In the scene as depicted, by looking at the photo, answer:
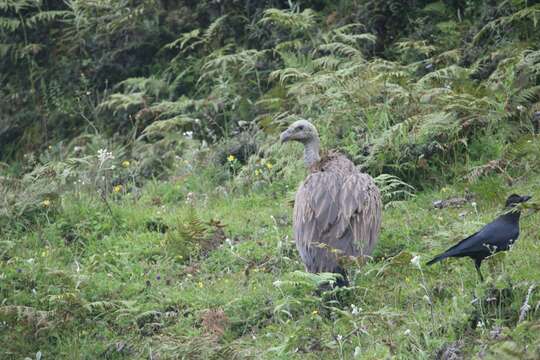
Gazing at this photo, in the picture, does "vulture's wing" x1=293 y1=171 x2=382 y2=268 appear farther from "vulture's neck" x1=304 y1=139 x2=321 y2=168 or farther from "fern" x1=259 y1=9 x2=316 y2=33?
"fern" x1=259 y1=9 x2=316 y2=33

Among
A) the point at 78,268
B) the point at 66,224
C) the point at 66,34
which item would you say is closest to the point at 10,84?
the point at 66,34

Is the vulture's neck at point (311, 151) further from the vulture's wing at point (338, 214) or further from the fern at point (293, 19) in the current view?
the fern at point (293, 19)

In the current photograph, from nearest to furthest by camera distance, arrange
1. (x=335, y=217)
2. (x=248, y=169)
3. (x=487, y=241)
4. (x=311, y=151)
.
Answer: (x=487, y=241) → (x=335, y=217) → (x=311, y=151) → (x=248, y=169)

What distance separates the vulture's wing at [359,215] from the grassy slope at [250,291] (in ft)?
0.88

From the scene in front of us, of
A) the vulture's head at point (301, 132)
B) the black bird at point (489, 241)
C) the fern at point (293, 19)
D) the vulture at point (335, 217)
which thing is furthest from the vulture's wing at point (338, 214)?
the fern at point (293, 19)

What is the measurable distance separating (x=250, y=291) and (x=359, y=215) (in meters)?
1.22

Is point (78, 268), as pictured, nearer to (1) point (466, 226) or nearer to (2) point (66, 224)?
(2) point (66, 224)

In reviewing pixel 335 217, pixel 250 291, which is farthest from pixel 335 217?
pixel 250 291

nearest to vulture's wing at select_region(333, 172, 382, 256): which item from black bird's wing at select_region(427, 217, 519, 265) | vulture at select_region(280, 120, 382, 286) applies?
vulture at select_region(280, 120, 382, 286)

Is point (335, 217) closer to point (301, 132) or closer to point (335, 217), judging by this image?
point (335, 217)

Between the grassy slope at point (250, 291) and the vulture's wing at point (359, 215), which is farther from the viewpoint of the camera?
the vulture's wing at point (359, 215)

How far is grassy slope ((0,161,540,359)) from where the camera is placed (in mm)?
7340

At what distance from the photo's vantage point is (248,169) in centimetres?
1238

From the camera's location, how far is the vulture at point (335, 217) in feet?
28.3
